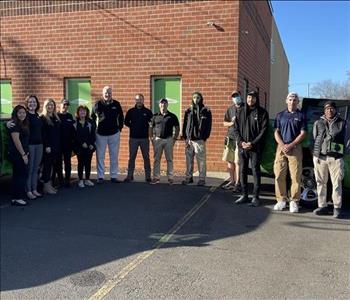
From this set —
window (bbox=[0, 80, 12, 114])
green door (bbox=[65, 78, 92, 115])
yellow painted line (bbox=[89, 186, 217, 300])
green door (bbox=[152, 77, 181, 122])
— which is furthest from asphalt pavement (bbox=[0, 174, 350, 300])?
window (bbox=[0, 80, 12, 114])

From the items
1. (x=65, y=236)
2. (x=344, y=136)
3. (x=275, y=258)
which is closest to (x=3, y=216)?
(x=65, y=236)

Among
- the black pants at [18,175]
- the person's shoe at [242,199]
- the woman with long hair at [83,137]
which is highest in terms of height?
the woman with long hair at [83,137]

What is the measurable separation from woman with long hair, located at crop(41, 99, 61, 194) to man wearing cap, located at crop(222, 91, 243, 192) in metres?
3.15

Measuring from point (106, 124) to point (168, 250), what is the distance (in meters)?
4.57

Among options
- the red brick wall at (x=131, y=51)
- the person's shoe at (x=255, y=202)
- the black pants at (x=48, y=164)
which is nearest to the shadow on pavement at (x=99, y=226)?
the person's shoe at (x=255, y=202)

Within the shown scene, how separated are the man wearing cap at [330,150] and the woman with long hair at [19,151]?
A: 466 centimetres

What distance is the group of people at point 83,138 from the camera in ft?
25.4

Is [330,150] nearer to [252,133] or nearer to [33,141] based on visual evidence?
[252,133]

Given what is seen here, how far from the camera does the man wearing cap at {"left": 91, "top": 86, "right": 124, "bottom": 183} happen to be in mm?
9414

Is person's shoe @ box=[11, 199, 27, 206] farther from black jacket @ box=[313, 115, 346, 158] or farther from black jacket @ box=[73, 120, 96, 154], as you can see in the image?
black jacket @ box=[313, 115, 346, 158]

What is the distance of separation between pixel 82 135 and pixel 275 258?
510 centimetres

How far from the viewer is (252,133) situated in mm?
7547

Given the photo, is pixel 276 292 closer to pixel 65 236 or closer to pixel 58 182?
pixel 65 236

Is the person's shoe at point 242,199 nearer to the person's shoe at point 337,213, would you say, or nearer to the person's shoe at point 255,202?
the person's shoe at point 255,202
